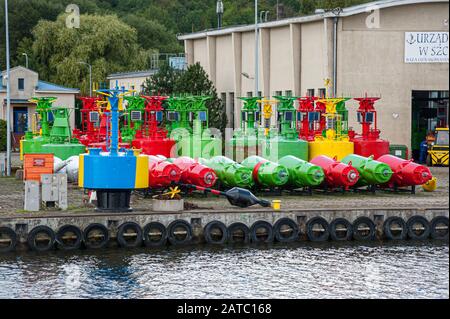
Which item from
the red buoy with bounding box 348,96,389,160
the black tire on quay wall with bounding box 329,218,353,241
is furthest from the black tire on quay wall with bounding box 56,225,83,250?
the red buoy with bounding box 348,96,389,160

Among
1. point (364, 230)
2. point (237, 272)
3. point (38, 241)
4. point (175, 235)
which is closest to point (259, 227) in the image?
point (175, 235)

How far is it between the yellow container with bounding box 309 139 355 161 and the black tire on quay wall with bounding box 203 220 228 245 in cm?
1575

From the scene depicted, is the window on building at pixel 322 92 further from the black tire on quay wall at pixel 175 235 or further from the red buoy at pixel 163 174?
the black tire on quay wall at pixel 175 235

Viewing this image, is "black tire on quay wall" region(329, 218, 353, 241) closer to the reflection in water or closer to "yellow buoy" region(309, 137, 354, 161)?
the reflection in water

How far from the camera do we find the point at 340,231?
40.3 metres

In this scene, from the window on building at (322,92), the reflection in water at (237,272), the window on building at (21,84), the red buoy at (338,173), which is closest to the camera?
the reflection in water at (237,272)

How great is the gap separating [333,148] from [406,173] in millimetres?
7879

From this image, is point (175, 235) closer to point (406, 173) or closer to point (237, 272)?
point (237, 272)

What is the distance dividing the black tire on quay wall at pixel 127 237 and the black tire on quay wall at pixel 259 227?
14.0 feet

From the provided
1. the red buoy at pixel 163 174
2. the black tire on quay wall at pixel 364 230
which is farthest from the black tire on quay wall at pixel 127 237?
the black tire on quay wall at pixel 364 230

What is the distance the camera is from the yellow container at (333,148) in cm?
5409
